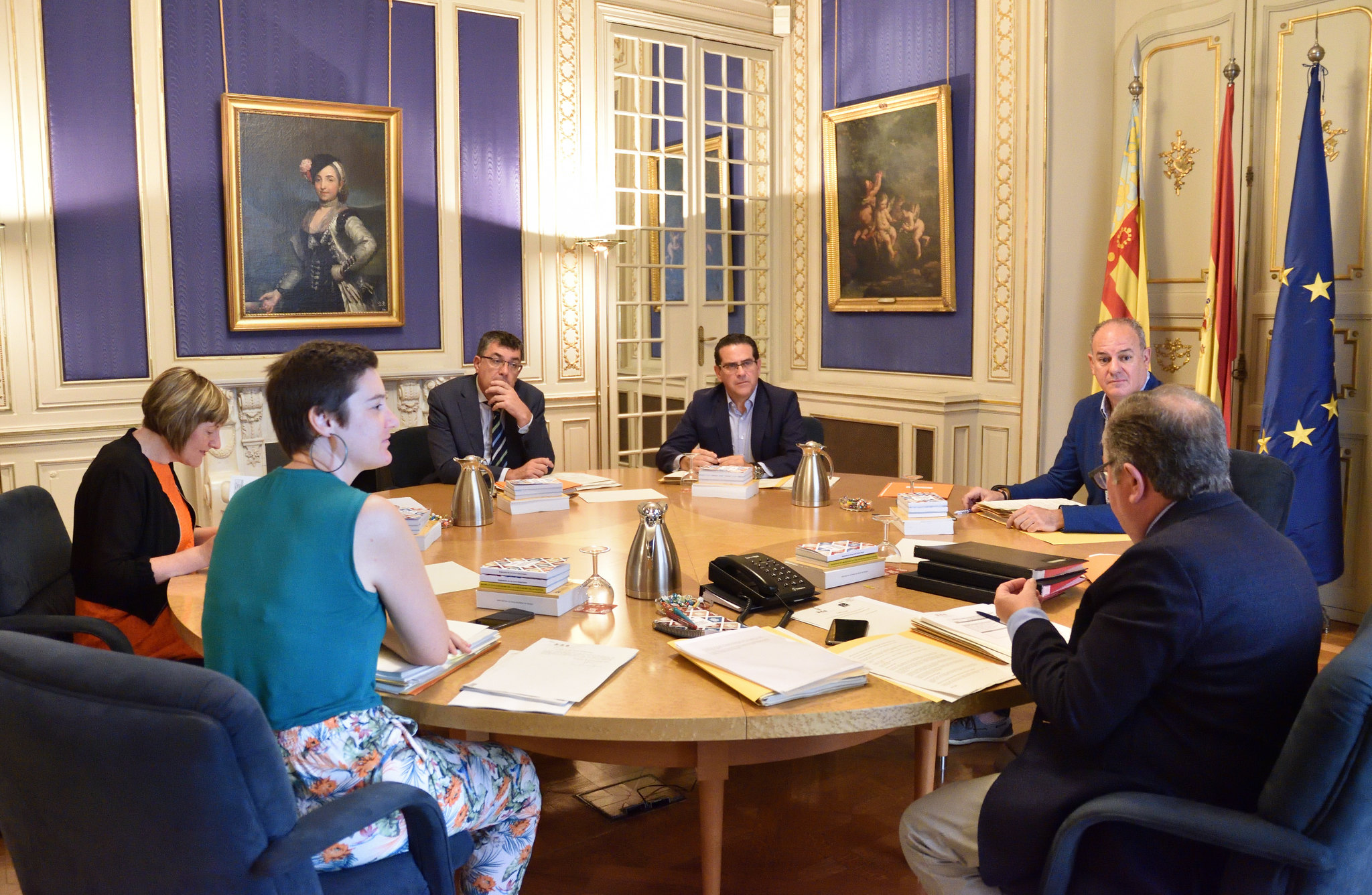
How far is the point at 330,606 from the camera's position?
5.38 ft

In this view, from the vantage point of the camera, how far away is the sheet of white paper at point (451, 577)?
2436 millimetres

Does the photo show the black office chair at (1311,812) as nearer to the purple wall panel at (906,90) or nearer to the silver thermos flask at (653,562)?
the silver thermos flask at (653,562)

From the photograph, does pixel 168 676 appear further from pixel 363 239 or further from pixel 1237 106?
pixel 1237 106

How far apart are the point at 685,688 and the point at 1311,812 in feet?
3.10

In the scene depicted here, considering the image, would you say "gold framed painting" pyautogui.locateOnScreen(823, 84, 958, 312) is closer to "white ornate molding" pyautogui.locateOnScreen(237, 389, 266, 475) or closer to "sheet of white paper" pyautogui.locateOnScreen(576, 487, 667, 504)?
"sheet of white paper" pyautogui.locateOnScreen(576, 487, 667, 504)

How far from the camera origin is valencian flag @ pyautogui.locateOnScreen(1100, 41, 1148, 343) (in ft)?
16.3

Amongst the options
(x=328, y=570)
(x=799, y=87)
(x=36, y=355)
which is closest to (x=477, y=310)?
(x=36, y=355)

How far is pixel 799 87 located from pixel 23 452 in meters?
4.97

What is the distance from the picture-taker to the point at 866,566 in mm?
2506

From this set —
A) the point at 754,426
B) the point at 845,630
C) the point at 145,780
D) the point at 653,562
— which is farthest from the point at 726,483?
the point at 145,780

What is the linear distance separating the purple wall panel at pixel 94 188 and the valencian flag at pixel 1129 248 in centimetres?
468

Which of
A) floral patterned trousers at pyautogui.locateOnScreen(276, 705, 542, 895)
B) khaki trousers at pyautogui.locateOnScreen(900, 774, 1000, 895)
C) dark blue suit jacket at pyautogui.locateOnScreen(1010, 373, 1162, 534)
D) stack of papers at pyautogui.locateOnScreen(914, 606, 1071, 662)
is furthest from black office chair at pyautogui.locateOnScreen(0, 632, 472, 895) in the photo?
dark blue suit jacket at pyautogui.locateOnScreen(1010, 373, 1162, 534)

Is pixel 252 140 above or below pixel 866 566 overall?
above

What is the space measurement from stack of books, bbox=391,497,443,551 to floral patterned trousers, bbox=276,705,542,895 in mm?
1020
